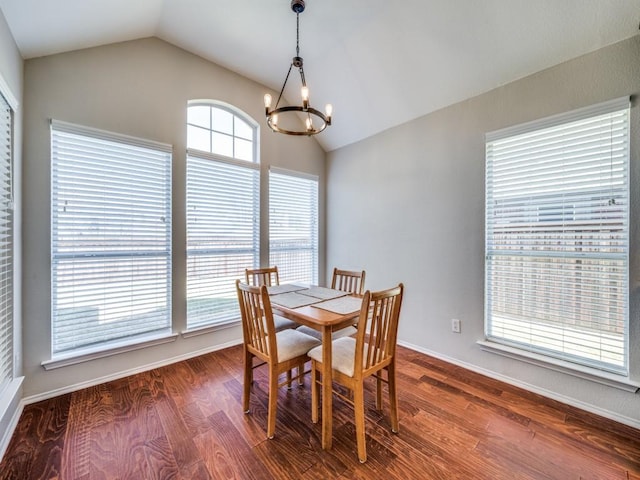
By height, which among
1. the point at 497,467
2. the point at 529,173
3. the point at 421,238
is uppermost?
the point at 529,173

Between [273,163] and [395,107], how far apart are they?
157 centimetres

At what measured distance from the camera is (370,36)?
2.51m

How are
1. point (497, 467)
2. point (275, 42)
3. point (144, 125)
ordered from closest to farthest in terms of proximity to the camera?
point (497, 467), point (144, 125), point (275, 42)

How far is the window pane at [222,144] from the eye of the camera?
306 cm

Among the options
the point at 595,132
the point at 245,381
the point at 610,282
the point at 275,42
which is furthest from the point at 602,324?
the point at 275,42

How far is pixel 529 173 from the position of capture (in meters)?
2.25

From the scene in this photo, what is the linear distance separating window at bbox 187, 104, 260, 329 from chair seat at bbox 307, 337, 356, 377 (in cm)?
165

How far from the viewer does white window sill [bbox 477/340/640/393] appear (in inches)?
72.6

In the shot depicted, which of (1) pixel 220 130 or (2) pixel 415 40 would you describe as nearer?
(2) pixel 415 40

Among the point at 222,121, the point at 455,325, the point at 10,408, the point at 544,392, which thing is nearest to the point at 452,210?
the point at 455,325

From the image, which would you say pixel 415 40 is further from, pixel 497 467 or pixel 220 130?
pixel 497 467

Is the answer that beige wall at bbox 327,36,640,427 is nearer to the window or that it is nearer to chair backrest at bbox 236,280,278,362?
the window

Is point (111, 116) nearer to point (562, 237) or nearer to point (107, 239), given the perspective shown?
point (107, 239)

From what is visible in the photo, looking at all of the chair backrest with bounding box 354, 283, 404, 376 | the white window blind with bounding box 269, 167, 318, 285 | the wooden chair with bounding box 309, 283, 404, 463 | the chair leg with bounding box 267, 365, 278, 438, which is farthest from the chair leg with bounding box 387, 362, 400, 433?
the white window blind with bounding box 269, 167, 318, 285
